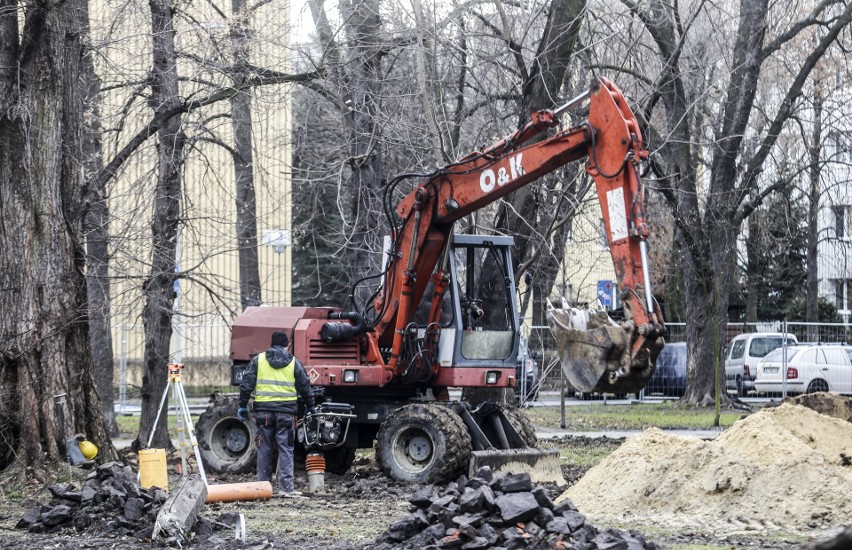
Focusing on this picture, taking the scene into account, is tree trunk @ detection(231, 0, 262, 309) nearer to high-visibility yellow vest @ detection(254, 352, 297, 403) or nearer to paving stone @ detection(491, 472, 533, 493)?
high-visibility yellow vest @ detection(254, 352, 297, 403)

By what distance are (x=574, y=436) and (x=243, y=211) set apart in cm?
691

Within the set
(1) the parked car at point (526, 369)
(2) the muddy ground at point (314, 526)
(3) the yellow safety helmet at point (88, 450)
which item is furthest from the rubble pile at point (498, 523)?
(1) the parked car at point (526, 369)

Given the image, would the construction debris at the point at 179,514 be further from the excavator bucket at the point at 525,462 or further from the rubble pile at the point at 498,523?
the excavator bucket at the point at 525,462

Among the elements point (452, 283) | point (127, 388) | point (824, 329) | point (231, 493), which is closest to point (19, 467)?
point (231, 493)

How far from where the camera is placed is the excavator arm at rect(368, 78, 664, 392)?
1116 cm

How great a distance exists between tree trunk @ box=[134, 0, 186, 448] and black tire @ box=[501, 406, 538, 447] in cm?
517

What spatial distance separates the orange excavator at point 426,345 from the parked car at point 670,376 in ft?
53.8

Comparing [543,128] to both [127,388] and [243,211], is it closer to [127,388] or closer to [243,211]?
[243,211]

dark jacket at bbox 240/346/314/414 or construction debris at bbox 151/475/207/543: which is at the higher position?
dark jacket at bbox 240/346/314/414

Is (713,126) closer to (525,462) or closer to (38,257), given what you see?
(525,462)

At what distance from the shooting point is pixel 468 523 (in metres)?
8.81

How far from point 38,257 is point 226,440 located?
3654 mm

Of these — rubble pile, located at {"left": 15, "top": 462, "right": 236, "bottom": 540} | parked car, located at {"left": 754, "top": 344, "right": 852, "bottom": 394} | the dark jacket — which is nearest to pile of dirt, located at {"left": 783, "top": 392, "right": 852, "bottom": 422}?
the dark jacket

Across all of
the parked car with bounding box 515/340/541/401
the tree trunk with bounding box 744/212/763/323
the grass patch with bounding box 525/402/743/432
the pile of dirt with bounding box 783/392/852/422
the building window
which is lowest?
the grass patch with bounding box 525/402/743/432
